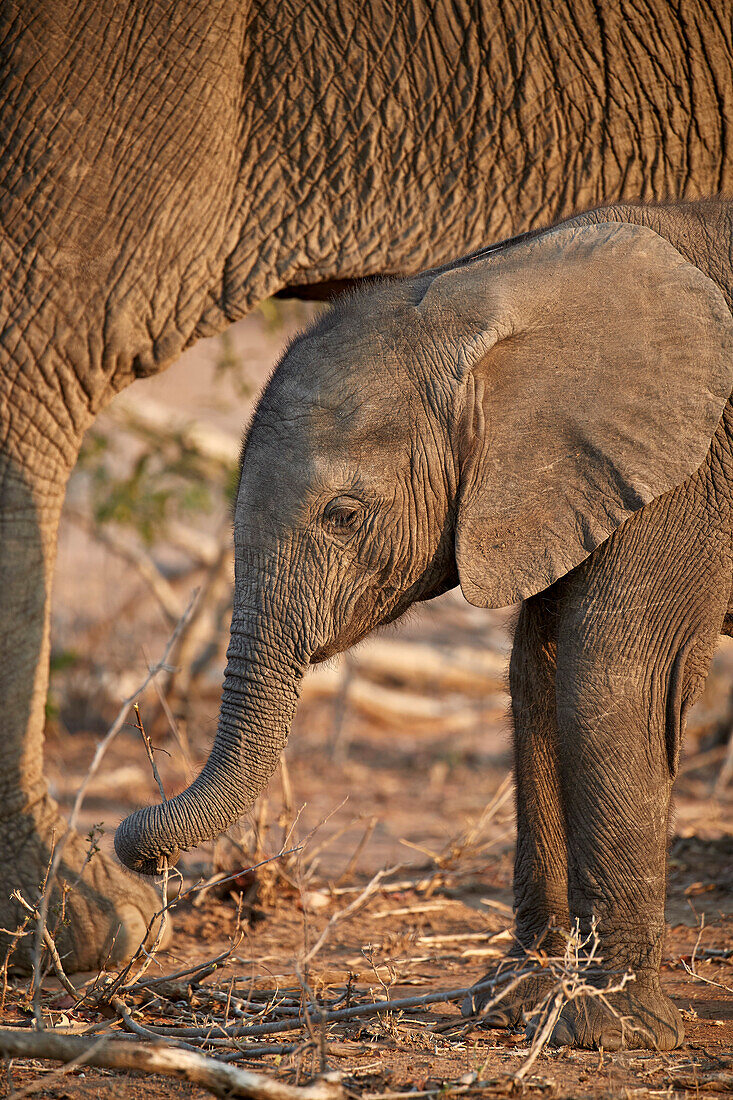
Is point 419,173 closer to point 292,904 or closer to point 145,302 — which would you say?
point 145,302

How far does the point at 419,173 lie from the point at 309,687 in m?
5.62

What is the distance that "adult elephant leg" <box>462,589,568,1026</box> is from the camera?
371 cm

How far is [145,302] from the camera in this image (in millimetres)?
4176

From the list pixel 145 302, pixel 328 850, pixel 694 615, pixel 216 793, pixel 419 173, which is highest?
pixel 419 173

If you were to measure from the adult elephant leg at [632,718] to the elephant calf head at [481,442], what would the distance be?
125 millimetres

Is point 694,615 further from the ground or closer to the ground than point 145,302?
closer to the ground

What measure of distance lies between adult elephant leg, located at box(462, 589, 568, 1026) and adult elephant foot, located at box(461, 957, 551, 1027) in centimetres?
16

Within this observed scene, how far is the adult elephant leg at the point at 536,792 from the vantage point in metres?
3.71

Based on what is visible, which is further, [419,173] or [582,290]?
[419,173]

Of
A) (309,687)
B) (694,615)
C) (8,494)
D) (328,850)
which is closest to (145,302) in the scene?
(8,494)

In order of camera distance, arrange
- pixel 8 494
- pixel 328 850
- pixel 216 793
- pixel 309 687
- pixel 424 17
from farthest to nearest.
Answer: pixel 309 687
pixel 328 850
pixel 424 17
pixel 8 494
pixel 216 793

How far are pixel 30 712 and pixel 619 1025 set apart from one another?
202cm

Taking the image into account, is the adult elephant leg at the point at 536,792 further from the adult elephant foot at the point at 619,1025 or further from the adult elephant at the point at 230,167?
the adult elephant at the point at 230,167

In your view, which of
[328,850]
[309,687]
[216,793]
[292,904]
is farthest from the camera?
[309,687]
